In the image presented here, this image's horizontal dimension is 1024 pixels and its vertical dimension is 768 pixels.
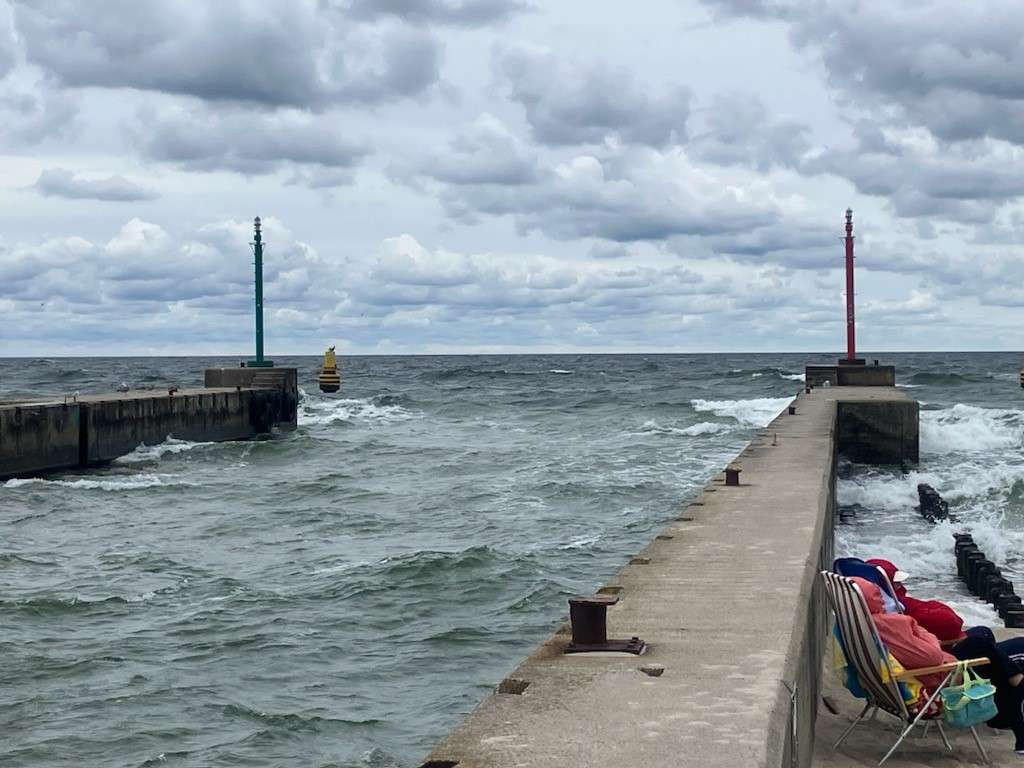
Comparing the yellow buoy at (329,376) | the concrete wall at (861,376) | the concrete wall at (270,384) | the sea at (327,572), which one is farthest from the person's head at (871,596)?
the yellow buoy at (329,376)

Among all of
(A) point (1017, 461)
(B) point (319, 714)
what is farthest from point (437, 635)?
(A) point (1017, 461)

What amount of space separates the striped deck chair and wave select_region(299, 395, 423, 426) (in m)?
40.6

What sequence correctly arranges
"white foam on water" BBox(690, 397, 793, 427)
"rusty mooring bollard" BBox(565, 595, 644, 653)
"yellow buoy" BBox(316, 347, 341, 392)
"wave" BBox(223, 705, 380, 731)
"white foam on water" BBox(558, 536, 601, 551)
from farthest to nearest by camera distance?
"yellow buoy" BBox(316, 347, 341, 392) < "white foam on water" BBox(690, 397, 793, 427) < "white foam on water" BBox(558, 536, 601, 551) < "wave" BBox(223, 705, 380, 731) < "rusty mooring bollard" BBox(565, 595, 644, 653)

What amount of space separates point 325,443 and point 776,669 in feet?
101

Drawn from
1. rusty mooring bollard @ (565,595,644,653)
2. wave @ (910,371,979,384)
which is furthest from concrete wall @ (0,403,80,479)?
wave @ (910,371,979,384)

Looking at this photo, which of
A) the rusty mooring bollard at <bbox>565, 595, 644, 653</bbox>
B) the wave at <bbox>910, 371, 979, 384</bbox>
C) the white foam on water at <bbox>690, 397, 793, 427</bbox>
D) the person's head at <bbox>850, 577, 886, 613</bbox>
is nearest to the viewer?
the rusty mooring bollard at <bbox>565, 595, 644, 653</bbox>

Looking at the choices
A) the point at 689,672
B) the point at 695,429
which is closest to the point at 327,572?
the point at 689,672

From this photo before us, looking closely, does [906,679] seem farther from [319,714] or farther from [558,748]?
[319,714]

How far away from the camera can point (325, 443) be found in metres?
35.4

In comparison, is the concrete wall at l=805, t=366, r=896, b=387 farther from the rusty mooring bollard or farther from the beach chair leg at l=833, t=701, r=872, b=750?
the rusty mooring bollard

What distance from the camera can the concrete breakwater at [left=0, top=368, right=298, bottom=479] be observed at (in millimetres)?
26797

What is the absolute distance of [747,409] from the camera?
154 feet

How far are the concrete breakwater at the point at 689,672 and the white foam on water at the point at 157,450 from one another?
22627 mm

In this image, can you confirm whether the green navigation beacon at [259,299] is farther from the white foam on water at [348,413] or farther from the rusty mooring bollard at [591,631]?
the rusty mooring bollard at [591,631]
